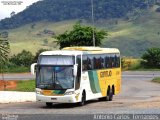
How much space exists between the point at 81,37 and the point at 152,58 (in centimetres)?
1813

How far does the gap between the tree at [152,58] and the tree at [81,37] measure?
1474 cm

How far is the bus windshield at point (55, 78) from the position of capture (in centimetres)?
2912

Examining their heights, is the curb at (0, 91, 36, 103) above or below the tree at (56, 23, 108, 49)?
below

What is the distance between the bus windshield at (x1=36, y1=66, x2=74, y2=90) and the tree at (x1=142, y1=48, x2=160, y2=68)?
61326mm

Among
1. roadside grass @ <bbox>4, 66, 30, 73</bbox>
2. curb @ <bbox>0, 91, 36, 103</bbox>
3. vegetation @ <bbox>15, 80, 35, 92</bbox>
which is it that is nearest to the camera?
curb @ <bbox>0, 91, 36, 103</bbox>

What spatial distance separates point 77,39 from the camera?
77.1m

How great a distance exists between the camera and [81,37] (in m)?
76.4

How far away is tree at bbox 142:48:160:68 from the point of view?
294 feet

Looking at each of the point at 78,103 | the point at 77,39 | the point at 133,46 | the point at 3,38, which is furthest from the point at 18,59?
the point at 133,46

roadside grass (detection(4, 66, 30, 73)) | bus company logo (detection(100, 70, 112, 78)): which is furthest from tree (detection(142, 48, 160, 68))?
bus company logo (detection(100, 70, 112, 78))

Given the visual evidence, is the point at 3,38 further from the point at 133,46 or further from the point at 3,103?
the point at 133,46

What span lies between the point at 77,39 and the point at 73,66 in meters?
47.8

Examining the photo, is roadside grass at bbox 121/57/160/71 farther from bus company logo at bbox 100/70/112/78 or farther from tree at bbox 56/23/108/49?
bus company logo at bbox 100/70/112/78

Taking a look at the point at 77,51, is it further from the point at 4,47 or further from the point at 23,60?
the point at 23,60
